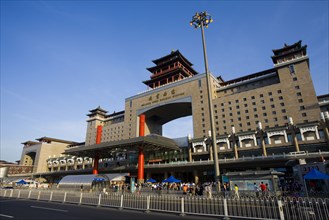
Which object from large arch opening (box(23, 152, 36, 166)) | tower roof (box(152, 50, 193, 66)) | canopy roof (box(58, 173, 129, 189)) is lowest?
canopy roof (box(58, 173, 129, 189))

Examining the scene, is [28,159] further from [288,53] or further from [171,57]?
[288,53]

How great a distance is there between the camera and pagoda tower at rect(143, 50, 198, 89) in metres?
75.6

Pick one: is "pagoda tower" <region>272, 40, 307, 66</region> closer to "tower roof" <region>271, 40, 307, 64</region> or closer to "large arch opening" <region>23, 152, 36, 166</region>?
"tower roof" <region>271, 40, 307, 64</region>

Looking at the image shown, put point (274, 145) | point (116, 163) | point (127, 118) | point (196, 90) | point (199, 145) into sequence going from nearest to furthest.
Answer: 1. point (274, 145)
2. point (199, 145)
3. point (196, 90)
4. point (116, 163)
5. point (127, 118)

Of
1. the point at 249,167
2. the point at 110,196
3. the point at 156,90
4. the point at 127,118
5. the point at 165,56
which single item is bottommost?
the point at 110,196

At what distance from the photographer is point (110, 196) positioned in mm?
14453

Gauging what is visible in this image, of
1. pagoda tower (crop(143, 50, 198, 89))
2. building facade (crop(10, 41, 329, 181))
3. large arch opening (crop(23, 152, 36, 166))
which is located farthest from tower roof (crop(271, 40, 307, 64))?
large arch opening (crop(23, 152, 36, 166))

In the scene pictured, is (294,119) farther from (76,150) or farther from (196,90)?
(76,150)

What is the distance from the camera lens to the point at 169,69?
78.2 metres

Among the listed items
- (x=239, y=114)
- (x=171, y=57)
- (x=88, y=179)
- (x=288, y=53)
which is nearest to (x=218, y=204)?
(x=88, y=179)

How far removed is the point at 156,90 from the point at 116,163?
28.6 metres

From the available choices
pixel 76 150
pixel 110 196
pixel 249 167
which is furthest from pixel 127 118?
pixel 110 196

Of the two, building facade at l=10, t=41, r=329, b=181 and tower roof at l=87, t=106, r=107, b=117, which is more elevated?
tower roof at l=87, t=106, r=107, b=117

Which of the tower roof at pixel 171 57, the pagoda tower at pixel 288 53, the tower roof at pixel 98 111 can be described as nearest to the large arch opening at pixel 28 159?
the tower roof at pixel 98 111
